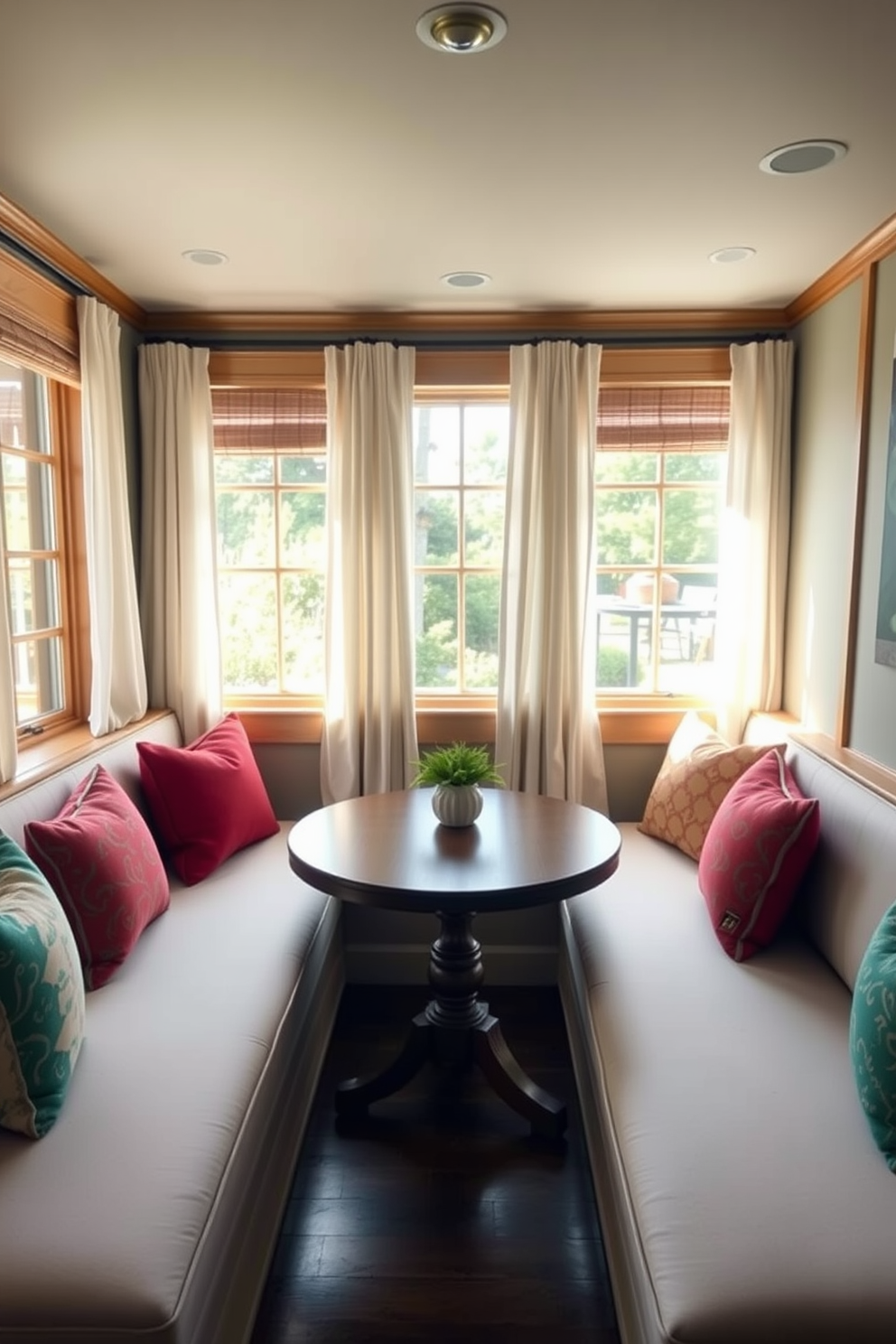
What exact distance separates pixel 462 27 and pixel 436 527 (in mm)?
1861

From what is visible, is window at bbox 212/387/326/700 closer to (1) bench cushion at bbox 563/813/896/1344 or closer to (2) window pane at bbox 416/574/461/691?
(2) window pane at bbox 416/574/461/691

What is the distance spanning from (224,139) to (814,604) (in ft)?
7.00

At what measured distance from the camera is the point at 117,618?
2693mm

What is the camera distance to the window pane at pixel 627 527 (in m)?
3.12

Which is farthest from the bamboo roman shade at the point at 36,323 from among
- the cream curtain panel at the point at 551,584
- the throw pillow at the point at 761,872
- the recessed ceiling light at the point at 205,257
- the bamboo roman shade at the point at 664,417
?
the throw pillow at the point at 761,872

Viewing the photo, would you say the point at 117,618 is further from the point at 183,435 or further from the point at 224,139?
the point at 224,139

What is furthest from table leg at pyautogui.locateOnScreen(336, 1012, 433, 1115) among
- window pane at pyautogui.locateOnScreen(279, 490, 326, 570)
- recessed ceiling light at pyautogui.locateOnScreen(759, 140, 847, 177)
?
recessed ceiling light at pyautogui.locateOnScreen(759, 140, 847, 177)

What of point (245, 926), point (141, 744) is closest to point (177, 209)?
point (141, 744)

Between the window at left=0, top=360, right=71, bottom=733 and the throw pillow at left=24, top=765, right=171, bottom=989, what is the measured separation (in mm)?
606

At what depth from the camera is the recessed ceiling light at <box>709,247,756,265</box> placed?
92.4 inches

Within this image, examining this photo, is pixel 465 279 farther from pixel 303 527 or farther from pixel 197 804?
pixel 197 804

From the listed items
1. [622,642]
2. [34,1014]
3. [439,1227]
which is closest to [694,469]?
[622,642]

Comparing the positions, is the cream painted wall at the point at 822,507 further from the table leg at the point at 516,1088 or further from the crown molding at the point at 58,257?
the crown molding at the point at 58,257

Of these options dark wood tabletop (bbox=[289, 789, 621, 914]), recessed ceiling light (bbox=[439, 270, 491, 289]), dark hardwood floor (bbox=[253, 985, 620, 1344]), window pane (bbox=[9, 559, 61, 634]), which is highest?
recessed ceiling light (bbox=[439, 270, 491, 289])
